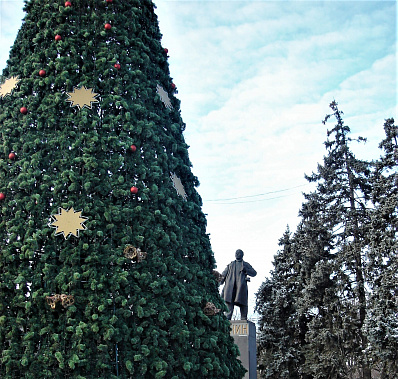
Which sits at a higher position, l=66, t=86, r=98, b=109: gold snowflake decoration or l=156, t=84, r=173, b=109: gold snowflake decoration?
l=156, t=84, r=173, b=109: gold snowflake decoration

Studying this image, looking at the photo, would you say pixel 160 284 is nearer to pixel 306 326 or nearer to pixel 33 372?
pixel 33 372

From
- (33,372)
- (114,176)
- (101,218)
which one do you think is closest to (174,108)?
(114,176)

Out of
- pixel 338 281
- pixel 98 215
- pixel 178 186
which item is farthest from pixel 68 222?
pixel 338 281

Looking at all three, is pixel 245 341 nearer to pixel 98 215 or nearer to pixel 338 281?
pixel 98 215

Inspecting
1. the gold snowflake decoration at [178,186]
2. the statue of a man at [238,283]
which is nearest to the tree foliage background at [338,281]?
the statue of a man at [238,283]

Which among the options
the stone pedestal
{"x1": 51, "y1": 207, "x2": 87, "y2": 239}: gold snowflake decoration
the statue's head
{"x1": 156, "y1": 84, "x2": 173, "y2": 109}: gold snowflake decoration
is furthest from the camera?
the statue's head

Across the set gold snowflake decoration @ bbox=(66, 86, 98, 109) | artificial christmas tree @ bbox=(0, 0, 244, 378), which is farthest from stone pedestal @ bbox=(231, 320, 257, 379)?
gold snowflake decoration @ bbox=(66, 86, 98, 109)

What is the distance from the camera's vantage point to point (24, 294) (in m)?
4.47

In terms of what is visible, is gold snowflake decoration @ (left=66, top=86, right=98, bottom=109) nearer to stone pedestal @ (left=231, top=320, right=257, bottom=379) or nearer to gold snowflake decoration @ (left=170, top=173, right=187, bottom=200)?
gold snowflake decoration @ (left=170, top=173, right=187, bottom=200)

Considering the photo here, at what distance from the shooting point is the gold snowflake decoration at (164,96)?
5.75m

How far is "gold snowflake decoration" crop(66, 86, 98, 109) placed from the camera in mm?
5082

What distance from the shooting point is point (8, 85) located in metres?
5.46

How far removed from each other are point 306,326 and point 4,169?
1704 centimetres

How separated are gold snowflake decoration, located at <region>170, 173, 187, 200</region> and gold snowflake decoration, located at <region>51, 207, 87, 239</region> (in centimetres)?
130
